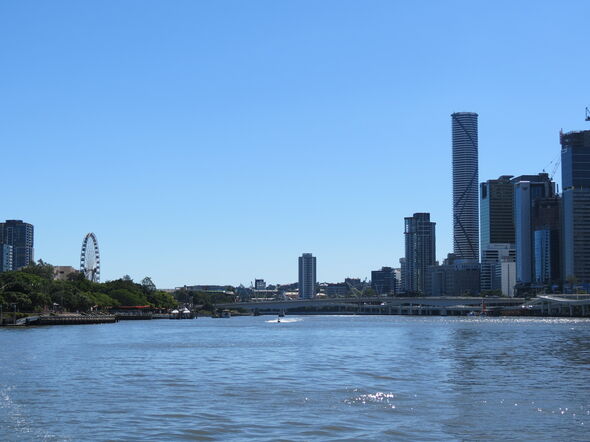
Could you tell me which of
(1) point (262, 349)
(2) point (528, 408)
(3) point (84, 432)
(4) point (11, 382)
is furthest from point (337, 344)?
(3) point (84, 432)

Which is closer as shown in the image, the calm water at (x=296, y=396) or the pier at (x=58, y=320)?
the calm water at (x=296, y=396)

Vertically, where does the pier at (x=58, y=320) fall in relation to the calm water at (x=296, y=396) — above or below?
above

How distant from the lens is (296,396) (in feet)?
154

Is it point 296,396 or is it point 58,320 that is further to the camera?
point 58,320

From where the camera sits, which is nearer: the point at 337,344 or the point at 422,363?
the point at 422,363

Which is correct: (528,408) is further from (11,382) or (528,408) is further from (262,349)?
(262,349)

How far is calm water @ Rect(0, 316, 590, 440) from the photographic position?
3662cm

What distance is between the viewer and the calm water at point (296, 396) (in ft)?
120

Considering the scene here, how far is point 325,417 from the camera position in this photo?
1564 inches

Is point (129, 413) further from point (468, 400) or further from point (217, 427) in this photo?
point (468, 400)

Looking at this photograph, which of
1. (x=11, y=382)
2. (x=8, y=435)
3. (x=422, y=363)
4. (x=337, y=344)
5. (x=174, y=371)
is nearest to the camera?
(x=8, y=435)

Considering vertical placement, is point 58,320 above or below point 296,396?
above

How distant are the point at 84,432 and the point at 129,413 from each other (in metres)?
4.98

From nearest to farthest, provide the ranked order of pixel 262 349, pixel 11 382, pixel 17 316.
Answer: pixel 11 382, pixel 262 349, pixel 17 316
